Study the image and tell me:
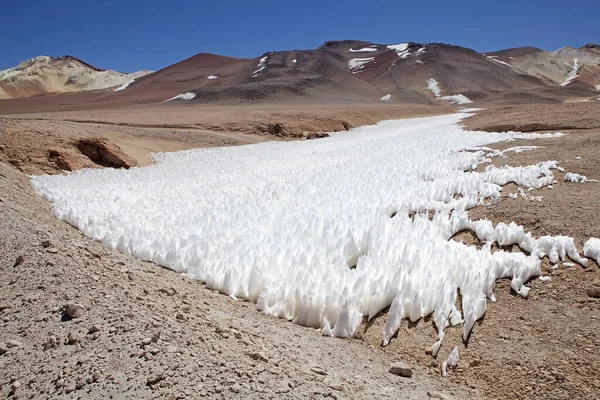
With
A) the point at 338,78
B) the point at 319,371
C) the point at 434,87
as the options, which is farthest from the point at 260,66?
the point at 319,371

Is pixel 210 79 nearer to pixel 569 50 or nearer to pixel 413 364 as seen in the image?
pixel 413 364

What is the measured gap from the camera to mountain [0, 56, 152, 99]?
81.2 m

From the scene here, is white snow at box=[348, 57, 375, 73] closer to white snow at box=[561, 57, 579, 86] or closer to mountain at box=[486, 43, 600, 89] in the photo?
mountain at box=[486, 43, 600, 89]

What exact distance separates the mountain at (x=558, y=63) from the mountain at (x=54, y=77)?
3977 inches

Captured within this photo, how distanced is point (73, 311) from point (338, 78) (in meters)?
79.3

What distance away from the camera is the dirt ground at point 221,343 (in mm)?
1810

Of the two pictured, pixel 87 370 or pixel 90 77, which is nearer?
pixel 87 370

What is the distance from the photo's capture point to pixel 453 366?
233 cm

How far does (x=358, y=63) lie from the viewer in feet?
324

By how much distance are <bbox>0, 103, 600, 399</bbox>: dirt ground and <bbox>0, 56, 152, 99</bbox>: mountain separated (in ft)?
307

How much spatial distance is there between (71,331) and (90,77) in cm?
10766

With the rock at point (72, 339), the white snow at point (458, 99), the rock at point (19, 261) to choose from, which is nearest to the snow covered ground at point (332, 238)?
the rock at point (19, 261)

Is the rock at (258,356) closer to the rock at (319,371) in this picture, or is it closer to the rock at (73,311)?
the rock at (319,371)

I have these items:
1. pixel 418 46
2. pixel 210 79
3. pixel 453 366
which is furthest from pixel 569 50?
pixel 453 366
